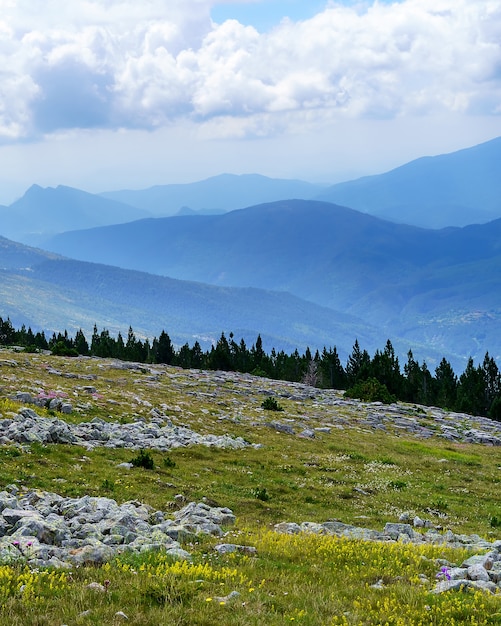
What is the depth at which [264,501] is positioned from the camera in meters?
22.9

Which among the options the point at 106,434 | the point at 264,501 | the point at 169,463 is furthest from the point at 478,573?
the point at 106,434

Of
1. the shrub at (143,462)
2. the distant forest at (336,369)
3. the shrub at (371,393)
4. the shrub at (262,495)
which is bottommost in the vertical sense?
the shrub at (262,495)

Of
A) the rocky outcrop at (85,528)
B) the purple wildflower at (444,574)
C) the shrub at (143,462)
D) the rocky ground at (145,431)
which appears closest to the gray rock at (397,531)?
the rocky ground at (145,431)

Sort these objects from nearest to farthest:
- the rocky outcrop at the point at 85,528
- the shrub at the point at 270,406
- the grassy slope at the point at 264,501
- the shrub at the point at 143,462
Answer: the grassy slope at the point at 264,501, the rocky outcrop at the point at 85,528, the shrub at the point at 143,462, the shrub at the point at 270,406

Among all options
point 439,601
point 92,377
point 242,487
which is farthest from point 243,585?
point 92,377

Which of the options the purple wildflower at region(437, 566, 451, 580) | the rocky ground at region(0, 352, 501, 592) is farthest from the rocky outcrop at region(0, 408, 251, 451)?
the purple wildflower at region(437, 566, 451, 580)

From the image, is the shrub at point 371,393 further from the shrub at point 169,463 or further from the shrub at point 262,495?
the shrub at point 262,495

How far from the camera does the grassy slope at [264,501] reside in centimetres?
998

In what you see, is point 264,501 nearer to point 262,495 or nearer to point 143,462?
point 262,495

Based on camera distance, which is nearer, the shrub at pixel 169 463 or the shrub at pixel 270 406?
the shrub at pixel 169 463

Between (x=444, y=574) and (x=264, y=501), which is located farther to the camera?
(x=264, y=501)

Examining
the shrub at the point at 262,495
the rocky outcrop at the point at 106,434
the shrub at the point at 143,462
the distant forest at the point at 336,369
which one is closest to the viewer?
the shrub at the point at 262,495

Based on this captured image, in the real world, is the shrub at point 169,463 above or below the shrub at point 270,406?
below

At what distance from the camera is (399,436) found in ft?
171
